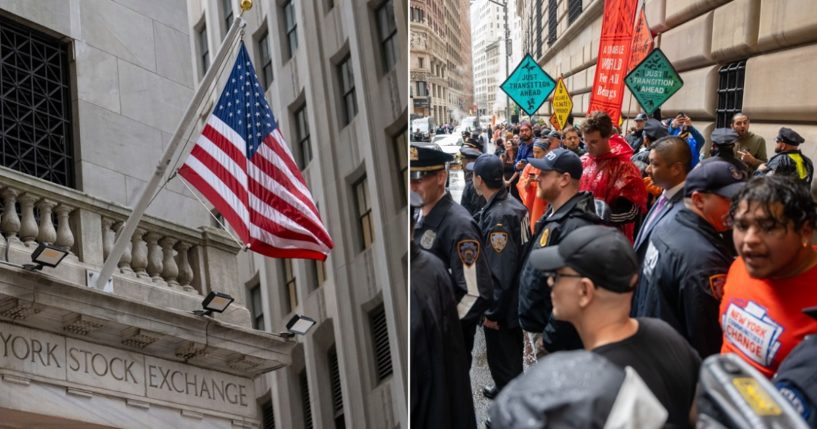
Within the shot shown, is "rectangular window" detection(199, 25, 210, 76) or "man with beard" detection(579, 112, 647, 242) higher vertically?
"rectangular window" detection(199, 25, 210, 76)

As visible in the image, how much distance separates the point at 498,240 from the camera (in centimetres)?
570

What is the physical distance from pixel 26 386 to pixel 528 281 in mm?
3493

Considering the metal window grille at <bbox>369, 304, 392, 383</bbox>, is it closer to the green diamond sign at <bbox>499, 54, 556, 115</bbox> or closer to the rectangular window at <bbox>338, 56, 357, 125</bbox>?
the rectangular window at <bbox>338, 56, 357, 125</bbox>

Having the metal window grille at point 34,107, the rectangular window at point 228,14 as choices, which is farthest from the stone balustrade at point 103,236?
the rectangular window at point 228,14

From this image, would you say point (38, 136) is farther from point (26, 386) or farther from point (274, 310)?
point (274, 310)

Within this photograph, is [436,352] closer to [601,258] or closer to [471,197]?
[601,258]

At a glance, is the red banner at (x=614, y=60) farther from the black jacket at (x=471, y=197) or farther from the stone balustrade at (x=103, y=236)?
the black jacket at (x=471, y=197)

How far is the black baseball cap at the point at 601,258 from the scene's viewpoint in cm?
250

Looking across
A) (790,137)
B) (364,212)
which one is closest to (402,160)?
(364,212)

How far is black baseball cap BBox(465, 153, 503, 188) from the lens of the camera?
202 inches

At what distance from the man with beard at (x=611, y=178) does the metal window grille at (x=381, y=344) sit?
15.0 ft

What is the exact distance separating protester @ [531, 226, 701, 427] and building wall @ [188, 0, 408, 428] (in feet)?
1.31

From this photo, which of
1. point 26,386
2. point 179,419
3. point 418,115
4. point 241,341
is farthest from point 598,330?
point 179,419

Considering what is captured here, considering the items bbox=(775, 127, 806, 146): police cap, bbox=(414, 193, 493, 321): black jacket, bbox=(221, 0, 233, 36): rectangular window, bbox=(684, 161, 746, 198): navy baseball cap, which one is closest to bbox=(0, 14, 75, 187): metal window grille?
bbox=(221, 0, 233, 36): rectangular window
